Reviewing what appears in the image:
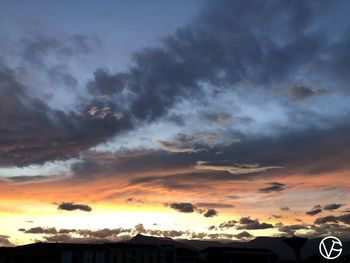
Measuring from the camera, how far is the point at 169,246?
131m

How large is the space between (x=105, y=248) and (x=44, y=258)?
62.4 ft

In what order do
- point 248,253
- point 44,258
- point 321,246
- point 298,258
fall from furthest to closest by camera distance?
1. point 248,253
2. point 44,258
3. point 298,258
4. point 321,246

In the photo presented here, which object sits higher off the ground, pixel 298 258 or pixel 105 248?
pixel 105 248

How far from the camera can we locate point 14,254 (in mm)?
116750

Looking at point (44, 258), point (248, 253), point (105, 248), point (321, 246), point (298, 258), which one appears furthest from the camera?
point (248, 253)

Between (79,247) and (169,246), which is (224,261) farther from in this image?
(79,247)

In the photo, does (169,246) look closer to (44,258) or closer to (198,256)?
(198,256)

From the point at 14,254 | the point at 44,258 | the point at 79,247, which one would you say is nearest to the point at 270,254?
the point at 79,247

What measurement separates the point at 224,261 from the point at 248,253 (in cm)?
995

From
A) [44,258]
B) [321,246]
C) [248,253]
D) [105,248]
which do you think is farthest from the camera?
[248,253]

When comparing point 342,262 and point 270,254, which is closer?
point 342,262

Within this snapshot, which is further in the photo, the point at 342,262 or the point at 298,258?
the point at 342,262

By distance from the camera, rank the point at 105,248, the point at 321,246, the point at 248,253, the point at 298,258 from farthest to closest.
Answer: the point at 248,253, the point at 105,248, the point at 298,258, the point at 321,246

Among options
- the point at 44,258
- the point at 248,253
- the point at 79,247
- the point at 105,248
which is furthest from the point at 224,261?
the point at 44,258
